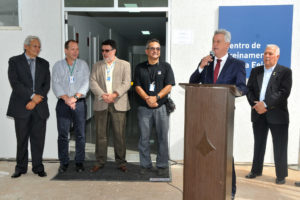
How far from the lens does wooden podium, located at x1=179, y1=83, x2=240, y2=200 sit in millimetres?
2045

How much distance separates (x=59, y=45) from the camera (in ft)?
14.7

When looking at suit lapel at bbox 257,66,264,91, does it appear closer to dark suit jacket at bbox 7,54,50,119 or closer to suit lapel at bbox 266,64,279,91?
suit lapel at bbox 266,64,279,91

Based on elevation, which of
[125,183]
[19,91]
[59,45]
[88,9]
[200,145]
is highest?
[88,9]

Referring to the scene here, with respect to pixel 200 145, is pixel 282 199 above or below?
below

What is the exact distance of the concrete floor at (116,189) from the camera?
322 centimetres

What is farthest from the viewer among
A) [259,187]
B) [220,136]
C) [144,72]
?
[144,72]

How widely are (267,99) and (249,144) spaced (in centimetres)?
111

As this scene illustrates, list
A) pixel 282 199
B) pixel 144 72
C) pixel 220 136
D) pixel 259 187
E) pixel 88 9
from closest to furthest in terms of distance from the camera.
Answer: pixel 220 136
pixel 282 199
pixel 259 187
pixel 144 72
pixel 88 9

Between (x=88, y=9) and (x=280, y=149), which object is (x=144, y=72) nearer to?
(x=88, y=9)

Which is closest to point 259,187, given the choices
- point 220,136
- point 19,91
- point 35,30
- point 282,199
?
point 282,199

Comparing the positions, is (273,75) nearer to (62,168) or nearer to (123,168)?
(123,168)

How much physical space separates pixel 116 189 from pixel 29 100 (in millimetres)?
1579

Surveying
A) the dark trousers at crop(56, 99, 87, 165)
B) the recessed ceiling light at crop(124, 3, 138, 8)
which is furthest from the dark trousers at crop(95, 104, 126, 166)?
the recessed ceiling light at crop(124, 3, 138, 8)

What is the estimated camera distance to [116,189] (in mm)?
3434
